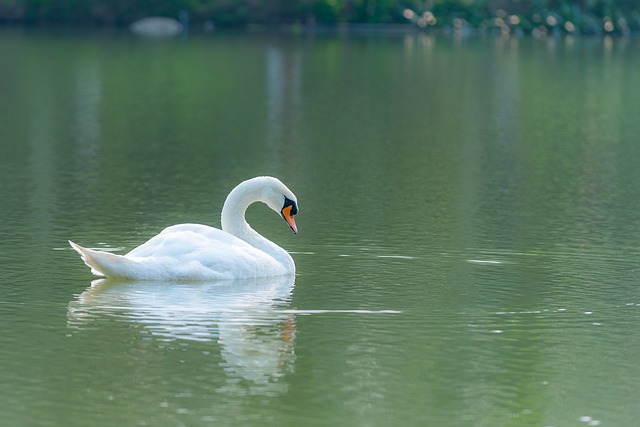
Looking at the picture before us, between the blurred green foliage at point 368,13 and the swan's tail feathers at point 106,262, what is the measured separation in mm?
74985

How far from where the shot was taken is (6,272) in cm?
1316

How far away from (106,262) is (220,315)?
119cm

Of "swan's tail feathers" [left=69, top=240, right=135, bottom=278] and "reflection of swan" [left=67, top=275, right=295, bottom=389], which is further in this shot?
"swan's tail feathers" [left=69, top=240, right=135, bottom=278]

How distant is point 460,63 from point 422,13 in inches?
1417

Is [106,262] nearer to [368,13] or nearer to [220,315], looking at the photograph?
[220,315]

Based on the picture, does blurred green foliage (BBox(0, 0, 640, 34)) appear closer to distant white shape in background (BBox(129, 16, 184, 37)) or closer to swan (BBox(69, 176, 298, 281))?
distant white shape in background (BBox(129, 16, 184, 37))

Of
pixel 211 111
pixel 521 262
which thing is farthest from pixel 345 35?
pixel 521 262

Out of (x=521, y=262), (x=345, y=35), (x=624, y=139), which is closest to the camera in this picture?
(x=521, y=262)

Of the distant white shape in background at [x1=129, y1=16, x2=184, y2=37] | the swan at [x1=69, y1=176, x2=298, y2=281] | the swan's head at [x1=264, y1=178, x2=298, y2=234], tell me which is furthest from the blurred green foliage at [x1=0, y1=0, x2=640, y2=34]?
the swan at [x1=69, y1=176, x2=298, y2=281]

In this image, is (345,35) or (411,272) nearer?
(411,272)

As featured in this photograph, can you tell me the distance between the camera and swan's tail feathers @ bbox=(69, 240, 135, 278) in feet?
39.8

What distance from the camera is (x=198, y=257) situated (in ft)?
41.5

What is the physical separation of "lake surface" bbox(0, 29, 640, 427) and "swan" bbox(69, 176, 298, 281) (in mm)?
137

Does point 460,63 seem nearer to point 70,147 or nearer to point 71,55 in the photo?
point 71,55
